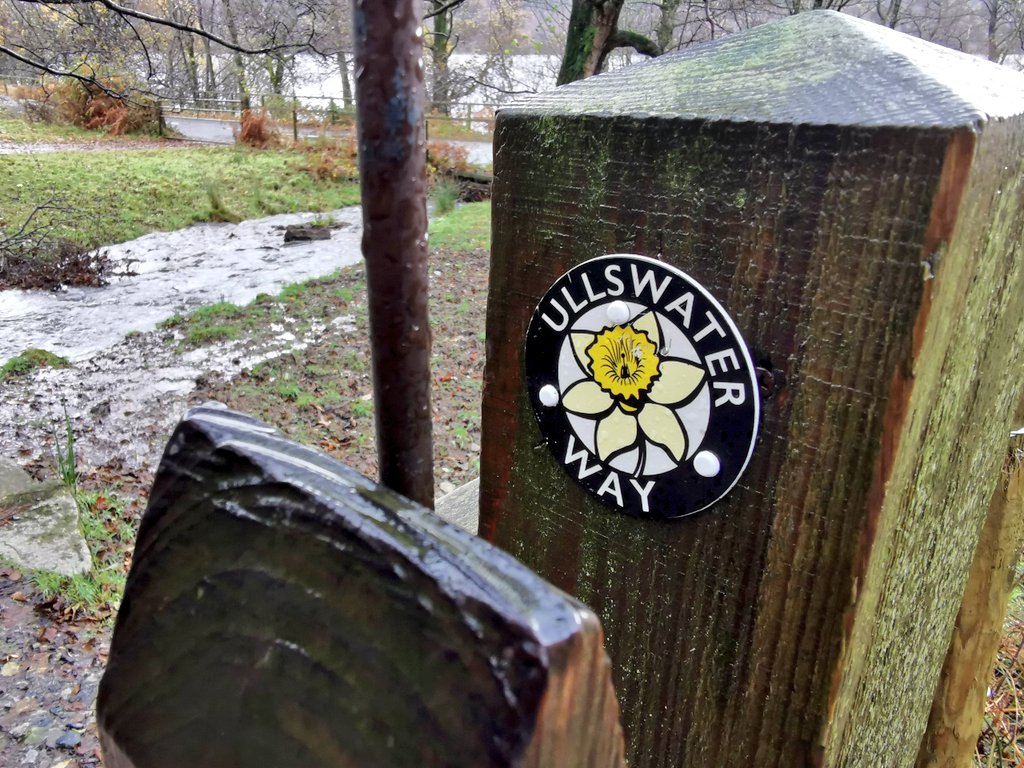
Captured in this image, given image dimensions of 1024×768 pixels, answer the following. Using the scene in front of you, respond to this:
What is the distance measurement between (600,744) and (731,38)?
0.84 metres

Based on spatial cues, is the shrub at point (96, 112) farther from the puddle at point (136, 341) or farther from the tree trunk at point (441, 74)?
the puddle at point (136, 341)

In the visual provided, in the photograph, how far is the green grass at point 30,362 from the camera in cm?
533

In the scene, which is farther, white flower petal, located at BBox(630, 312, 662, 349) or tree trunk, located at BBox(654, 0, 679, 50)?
tree trunk, located at BBox(654, 0, 679, 50)

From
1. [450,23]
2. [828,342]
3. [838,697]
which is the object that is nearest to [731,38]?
[828,342]

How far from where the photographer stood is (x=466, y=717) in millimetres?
338

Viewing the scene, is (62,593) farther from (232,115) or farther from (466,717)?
(232,115)

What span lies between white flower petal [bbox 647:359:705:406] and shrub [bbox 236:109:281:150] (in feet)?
57.5

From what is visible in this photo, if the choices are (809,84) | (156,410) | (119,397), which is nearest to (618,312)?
(809,84)

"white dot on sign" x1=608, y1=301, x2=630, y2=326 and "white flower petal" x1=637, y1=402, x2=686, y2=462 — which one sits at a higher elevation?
"white dot on sign" x1=608, y1=301, x2=630, y2=326

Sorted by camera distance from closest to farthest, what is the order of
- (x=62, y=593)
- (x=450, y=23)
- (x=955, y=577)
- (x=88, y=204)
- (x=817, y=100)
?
(x=817, y=100) < (x=955, y=577) < (x=62, y=593) < (x=88, y=204) < (x=450, y=23)

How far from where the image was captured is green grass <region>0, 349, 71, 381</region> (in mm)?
5332

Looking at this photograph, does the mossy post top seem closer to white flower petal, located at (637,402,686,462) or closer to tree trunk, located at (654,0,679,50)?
white flower petal, located at (637,402,686,462)

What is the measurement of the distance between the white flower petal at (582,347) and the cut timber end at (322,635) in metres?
0.46

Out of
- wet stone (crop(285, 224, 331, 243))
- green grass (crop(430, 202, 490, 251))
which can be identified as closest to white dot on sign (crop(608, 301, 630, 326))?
green grass (crop(430, 202, 490, 251))
